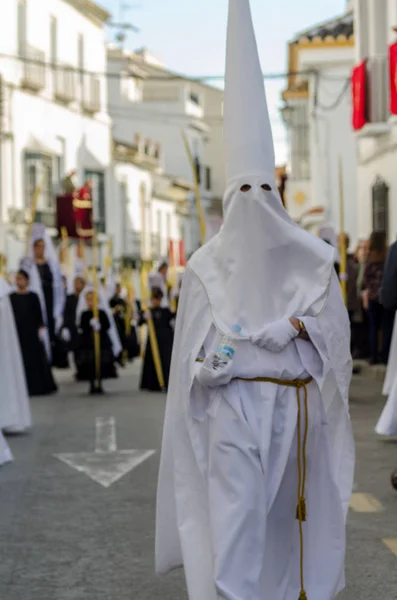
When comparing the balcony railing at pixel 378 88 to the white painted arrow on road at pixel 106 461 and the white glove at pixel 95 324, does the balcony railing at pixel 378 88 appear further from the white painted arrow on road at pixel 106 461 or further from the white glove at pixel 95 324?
the white painted arrow on road at pixel 106 461

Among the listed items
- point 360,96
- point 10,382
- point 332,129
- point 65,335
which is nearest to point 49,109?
point 332,129

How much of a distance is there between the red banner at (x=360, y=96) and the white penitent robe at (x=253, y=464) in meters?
21.2

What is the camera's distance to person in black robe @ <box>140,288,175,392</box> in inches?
796

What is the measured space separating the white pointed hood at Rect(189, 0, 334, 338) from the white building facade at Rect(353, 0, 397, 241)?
61.2 feet

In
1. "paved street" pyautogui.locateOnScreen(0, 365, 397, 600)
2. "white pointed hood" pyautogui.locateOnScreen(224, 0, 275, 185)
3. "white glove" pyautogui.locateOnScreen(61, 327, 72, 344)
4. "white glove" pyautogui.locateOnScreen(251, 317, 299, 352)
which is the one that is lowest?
"paved street" pyautogui.locateOnScreen(0, 365, 397, 600)

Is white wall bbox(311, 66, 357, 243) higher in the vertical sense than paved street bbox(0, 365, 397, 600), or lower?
higher

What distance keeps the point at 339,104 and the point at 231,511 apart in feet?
127

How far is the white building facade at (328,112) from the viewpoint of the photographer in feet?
140

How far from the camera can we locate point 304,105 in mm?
50781

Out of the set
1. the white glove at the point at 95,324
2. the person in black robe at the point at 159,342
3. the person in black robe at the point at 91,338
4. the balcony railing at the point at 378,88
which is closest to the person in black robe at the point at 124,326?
the person in black robe at the point at 91,338

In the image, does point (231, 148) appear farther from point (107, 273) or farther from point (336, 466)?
point (107, 273)

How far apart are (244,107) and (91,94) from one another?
46.3 m

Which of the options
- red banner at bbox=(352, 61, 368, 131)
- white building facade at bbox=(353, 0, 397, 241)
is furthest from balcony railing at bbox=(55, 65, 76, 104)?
red banner at bbox=(352, 61, 368, 131)

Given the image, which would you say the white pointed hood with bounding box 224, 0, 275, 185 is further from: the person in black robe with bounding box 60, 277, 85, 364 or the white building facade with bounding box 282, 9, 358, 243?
the white building facade with bounding box 282, 9, 358, 243
